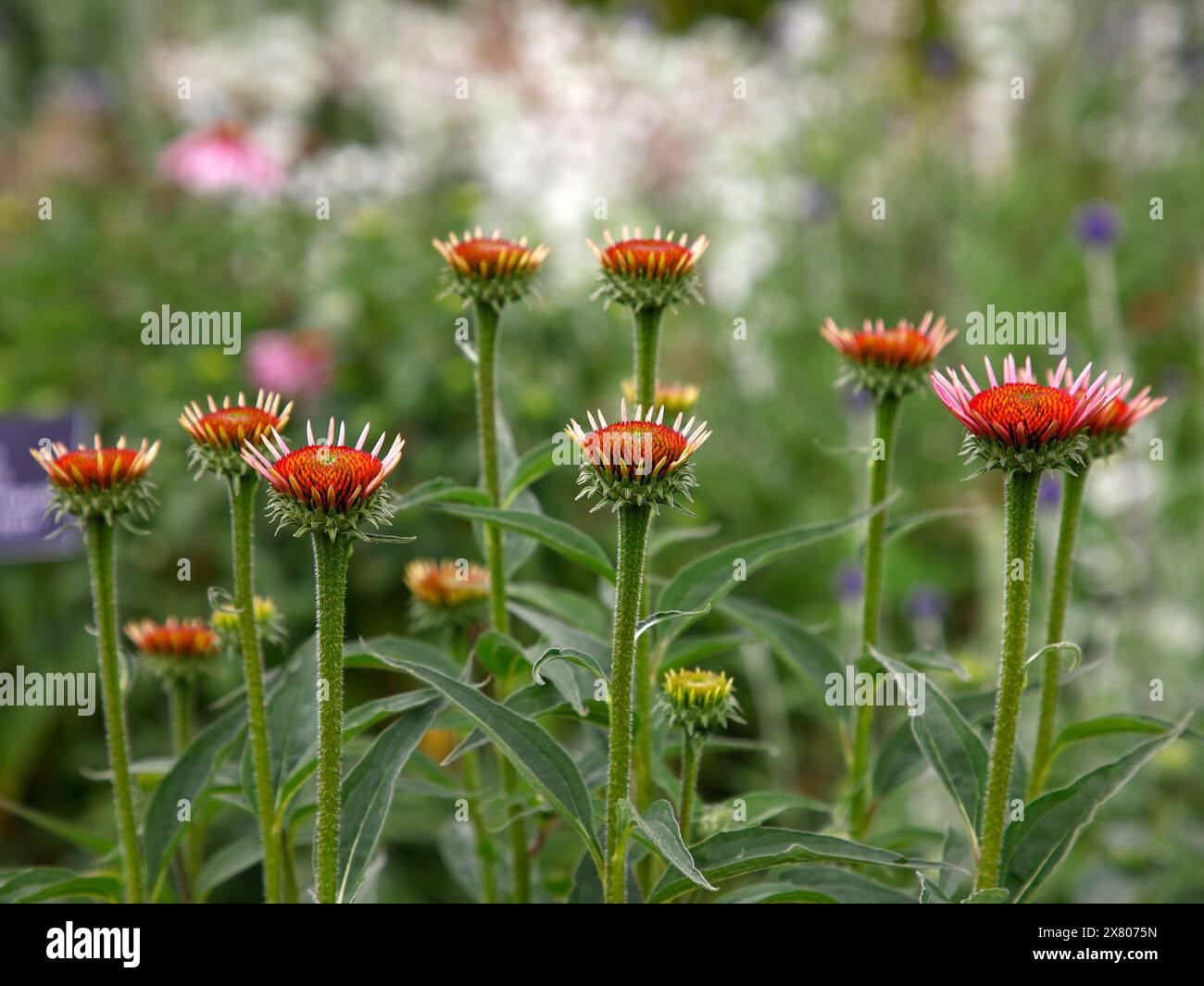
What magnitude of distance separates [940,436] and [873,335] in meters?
2.41

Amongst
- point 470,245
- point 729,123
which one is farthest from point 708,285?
point 470,245

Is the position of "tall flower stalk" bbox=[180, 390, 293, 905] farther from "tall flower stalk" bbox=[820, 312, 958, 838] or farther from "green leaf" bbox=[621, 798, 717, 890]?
"tall flower stalk" bbox=[820, 312, 958, 838]

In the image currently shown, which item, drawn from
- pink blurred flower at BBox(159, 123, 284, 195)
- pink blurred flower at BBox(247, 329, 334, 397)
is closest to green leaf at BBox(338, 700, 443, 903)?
pink blurred flower at BBox(247, 329, 334, 397)

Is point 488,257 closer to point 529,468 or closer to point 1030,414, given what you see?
point 529,468

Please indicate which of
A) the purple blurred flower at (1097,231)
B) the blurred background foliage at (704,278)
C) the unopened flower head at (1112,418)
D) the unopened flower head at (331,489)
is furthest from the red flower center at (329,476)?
the purple blurred flower at (1097,231)

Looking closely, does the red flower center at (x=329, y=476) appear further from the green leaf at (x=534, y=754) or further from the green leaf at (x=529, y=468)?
the green leaf at (x=529, y=468)

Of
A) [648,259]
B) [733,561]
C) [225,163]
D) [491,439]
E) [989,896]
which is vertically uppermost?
[225,163]

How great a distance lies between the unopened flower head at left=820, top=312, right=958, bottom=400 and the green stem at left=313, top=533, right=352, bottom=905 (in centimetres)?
42

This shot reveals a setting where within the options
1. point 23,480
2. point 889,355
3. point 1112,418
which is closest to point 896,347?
point 889,355

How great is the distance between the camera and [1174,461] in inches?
125

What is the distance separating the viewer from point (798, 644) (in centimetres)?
98

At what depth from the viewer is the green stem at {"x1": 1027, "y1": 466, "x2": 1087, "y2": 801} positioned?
890 mm

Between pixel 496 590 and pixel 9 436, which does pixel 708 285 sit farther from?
pixel 496 590

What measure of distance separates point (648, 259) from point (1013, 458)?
0.30m
